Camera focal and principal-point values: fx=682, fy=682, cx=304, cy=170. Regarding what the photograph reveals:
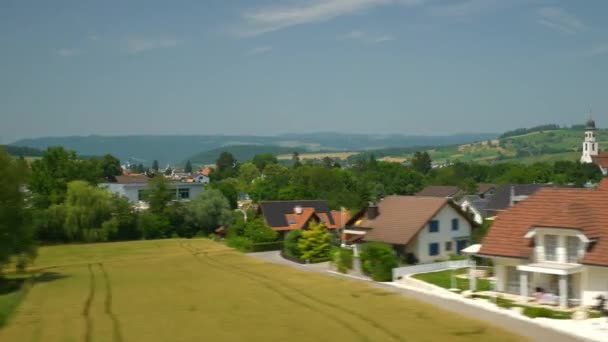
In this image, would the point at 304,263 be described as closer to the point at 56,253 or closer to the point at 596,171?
the point at 56,253

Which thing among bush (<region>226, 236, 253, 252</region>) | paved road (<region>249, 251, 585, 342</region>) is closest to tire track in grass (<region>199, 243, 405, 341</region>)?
paved road (<region>249, 251, 585, 342</region>)

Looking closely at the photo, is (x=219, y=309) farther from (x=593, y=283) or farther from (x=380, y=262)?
(x=593, y=283)

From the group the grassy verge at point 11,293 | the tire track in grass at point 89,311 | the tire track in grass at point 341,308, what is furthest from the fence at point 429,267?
the grassy verge at point 11,293

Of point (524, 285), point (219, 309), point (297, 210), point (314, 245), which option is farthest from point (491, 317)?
point (297, 210)

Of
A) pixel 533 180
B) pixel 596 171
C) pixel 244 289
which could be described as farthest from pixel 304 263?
pixel 596 171

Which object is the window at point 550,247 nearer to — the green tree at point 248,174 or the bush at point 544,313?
the bush at point 544,313
